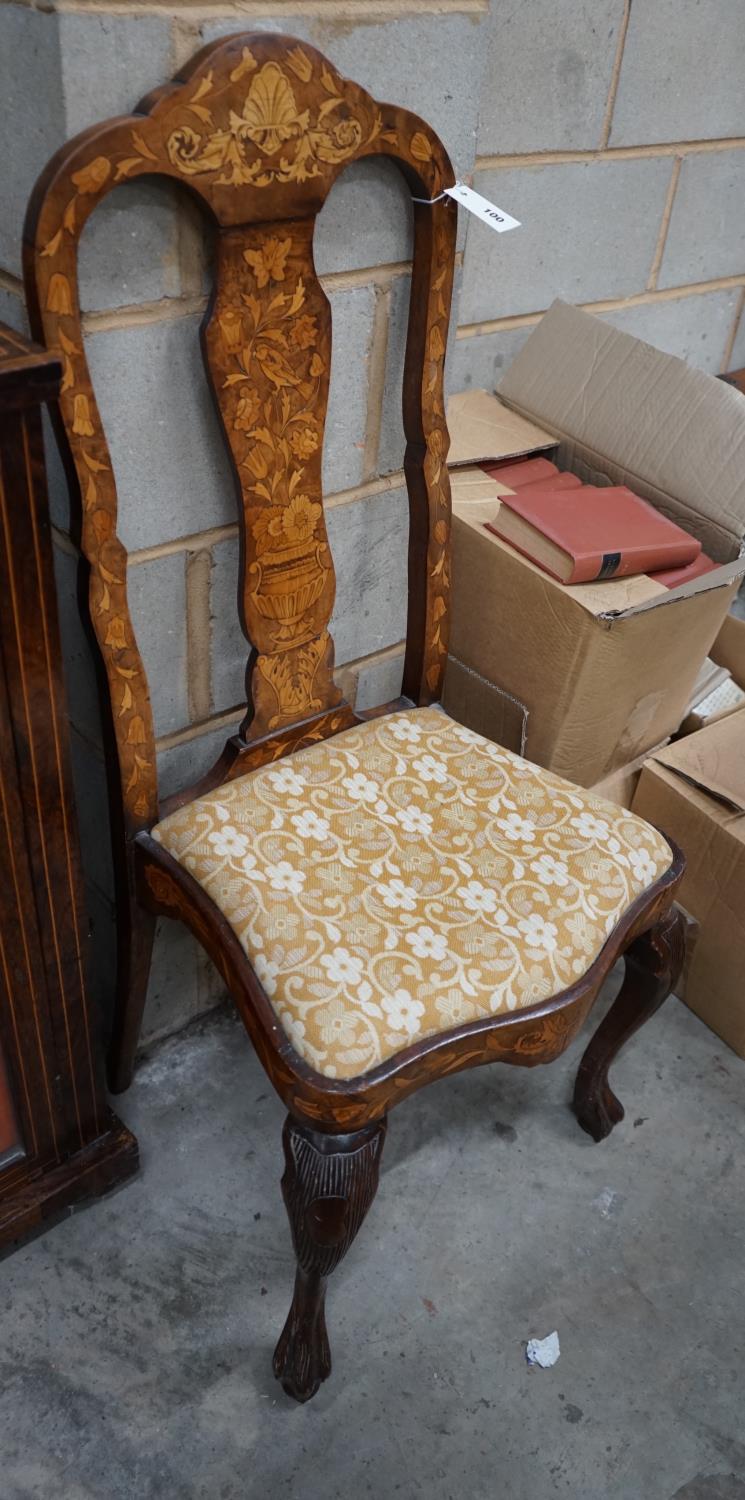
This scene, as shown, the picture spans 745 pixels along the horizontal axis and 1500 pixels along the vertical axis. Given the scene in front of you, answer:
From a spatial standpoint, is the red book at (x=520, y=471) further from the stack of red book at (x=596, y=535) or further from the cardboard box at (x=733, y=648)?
the cardboard box at (x=733, y=648)

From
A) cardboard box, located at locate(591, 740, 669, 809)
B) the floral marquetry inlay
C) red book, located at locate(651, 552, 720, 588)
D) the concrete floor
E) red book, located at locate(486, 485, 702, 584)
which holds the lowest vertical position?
the concrete floor

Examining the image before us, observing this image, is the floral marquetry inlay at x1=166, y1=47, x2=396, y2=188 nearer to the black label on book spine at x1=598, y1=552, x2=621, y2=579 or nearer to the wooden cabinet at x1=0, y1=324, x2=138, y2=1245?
the wooden cabinet at x1=0, y1=324, x2=138, y2=1245

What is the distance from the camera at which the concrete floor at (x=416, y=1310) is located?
3.93 ft

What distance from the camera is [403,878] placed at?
3.87 feet

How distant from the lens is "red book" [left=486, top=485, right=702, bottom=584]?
1.50 m

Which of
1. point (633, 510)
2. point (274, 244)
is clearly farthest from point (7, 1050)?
point (633, 510)

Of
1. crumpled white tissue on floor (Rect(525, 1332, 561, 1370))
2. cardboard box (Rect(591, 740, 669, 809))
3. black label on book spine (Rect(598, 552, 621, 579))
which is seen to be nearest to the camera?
crumpled white tissue on floor (Rect(525, 1332, 561, 1370))

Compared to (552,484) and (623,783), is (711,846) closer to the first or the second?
(623,783)

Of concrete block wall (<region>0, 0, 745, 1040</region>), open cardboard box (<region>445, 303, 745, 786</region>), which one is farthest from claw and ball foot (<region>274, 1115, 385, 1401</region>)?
open cardboard box (<region>445, 303, 745, 786</region>)

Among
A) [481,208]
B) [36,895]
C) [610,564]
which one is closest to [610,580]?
[610,564]

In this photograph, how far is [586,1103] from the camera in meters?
1.52

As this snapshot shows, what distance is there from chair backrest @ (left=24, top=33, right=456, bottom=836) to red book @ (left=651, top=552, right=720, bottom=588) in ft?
1.13

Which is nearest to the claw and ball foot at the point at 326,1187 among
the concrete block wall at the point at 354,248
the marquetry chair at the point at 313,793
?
the marquetry chair at the point at 313,793

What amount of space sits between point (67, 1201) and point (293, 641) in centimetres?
71
